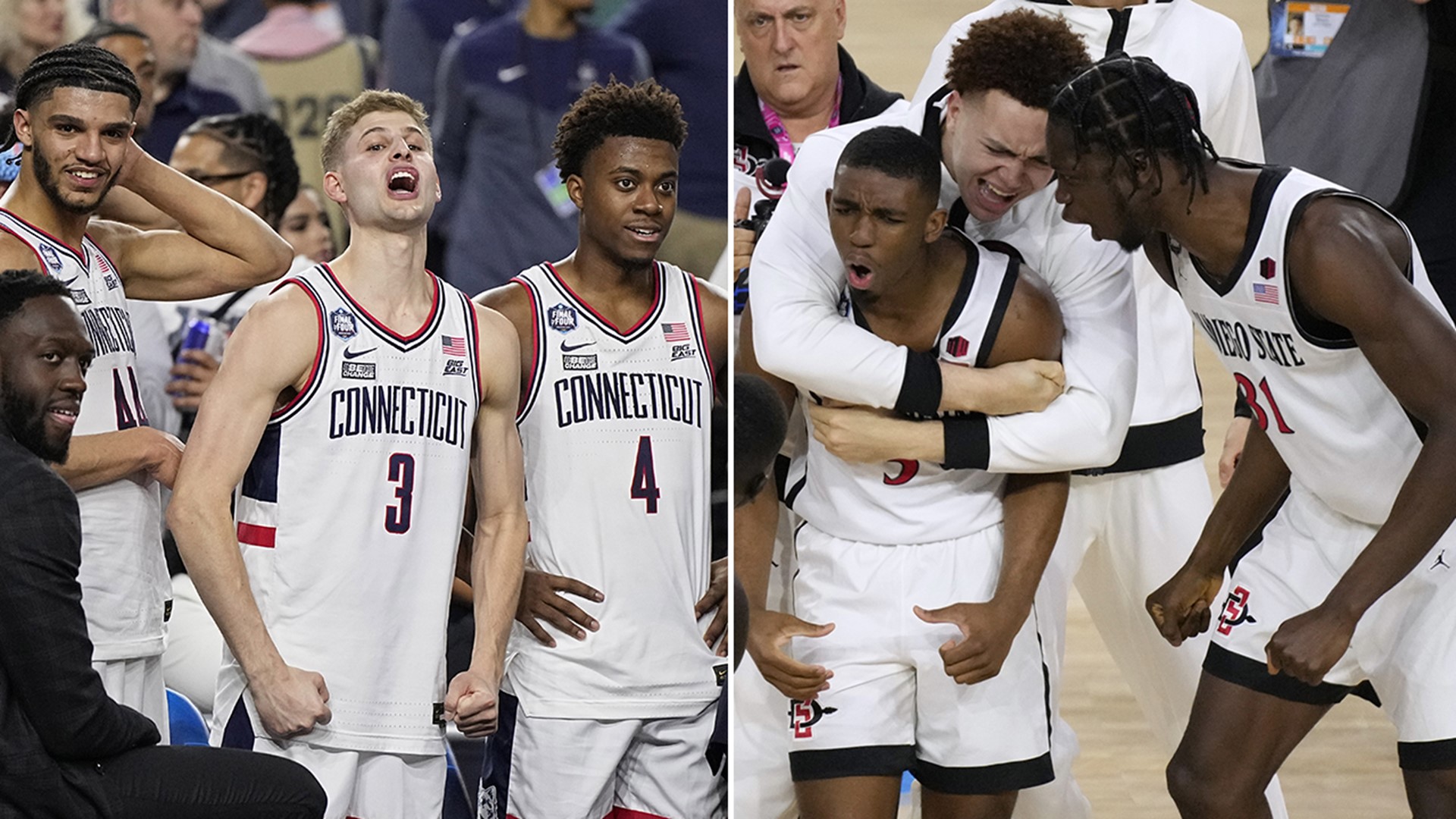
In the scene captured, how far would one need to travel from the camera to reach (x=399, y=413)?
2.40 metres

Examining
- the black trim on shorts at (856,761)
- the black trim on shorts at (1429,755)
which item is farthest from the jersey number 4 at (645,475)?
the black trim on shorts at (1429,755)

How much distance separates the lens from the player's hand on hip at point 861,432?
251cm

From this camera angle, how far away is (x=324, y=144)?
239cm

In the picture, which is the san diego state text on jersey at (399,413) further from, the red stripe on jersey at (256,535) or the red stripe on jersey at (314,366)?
the red stripe on jersey at (256,535)

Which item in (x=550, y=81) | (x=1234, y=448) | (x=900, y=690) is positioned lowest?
(x=900, y=690)

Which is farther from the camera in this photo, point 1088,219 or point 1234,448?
point 1234,448

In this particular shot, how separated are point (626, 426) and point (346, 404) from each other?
423mm

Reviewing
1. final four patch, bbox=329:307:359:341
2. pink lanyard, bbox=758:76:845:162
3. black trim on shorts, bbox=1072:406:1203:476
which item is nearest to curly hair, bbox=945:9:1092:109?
pink lanyard, bbox=758:76:845:162

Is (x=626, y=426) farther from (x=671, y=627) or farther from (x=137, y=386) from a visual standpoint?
(x=137, y=386)

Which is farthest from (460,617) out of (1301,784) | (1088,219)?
(1301,784)

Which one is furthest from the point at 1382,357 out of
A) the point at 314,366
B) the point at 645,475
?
the point at 314,366

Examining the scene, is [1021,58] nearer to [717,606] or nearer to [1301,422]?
[1301,422]

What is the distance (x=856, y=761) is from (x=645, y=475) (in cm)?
53

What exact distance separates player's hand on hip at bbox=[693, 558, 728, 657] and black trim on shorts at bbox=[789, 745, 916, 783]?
217mm
